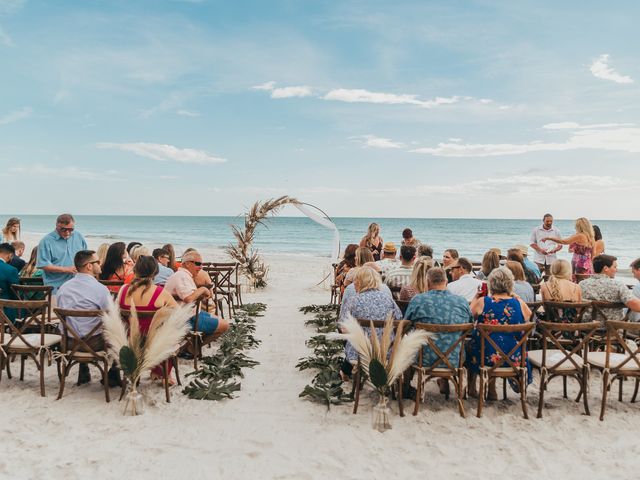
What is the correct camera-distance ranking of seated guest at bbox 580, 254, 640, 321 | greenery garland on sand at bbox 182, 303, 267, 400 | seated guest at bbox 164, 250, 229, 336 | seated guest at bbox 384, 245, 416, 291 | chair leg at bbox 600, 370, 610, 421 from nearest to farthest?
chair leg at bbox 600, 370, 610, 421 < greenery garland on sand at bbox 182, 303, 267, 400 < seated guest at bbox 580, 254, 640, 321 < seated guest at bbox 164, 250, 229, 336 < seated guest at bbox 384, 245, 416, 291

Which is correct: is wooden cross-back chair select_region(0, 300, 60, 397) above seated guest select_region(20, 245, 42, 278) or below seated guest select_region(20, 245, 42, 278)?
below

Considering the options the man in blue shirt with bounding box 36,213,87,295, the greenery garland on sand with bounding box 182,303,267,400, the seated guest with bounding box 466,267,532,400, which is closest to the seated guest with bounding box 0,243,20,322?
the man in blue shirt with bounding box 36,213,87,295

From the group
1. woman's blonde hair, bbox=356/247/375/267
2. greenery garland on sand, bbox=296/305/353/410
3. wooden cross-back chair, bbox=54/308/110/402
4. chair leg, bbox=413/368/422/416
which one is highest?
woman's blonde hair, bbox=356/247/375/267

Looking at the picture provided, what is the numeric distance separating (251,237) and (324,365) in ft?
22.0

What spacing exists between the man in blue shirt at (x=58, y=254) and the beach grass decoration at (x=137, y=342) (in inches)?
82.2

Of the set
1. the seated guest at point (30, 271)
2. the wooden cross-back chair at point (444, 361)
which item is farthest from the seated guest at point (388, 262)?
the seated guest at point (30, 271)

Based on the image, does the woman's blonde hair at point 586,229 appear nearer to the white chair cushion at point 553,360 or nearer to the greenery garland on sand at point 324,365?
the white chair cushion at point 553,360

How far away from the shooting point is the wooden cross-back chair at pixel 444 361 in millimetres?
3473

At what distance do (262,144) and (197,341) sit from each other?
44.1 m

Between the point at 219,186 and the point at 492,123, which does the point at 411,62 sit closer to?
the point at 492,123

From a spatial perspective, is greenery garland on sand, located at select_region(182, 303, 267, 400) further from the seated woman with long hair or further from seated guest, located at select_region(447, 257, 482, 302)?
seated guest, located at select_region(447, 257, 482, 302)

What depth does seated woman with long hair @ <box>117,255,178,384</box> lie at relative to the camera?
13.1ft

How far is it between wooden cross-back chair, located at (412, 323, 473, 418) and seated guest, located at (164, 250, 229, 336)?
2.29 metres

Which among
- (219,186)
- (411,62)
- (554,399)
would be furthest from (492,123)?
(219,186)
